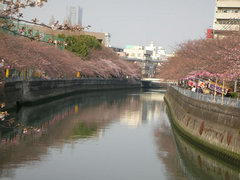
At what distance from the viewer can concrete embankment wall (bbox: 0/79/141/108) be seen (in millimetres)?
41875

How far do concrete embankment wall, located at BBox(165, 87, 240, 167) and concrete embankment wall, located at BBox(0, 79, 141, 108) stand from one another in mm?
14735

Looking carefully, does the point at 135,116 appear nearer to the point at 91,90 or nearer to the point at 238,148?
the point at 238,148

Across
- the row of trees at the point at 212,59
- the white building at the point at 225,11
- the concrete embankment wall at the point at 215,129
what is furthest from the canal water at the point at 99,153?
the white building at the point at 225,11

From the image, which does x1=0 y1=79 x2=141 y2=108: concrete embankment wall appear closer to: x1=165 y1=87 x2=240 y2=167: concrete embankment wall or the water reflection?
the water reflection

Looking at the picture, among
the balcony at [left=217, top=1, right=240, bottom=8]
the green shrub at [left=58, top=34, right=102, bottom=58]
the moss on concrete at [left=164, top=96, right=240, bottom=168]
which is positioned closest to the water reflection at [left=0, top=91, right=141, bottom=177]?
the moss on concrete at [left=164, top=96, right=240, bottom=168]

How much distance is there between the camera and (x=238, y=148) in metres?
20.4

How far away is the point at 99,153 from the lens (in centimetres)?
2556

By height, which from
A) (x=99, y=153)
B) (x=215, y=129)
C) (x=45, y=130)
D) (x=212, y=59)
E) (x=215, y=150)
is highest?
(x=212, y=59)

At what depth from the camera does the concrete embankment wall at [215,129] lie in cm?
2119

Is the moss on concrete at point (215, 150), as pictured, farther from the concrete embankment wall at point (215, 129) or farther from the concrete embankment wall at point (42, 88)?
the concrete embankment wall at point (42, 88)

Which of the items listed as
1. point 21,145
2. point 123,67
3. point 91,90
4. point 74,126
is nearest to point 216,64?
point 74,126

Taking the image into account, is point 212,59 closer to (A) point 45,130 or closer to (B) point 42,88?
(A) point 45,130

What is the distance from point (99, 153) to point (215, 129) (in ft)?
21.3

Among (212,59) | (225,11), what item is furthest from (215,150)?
(225,11)
